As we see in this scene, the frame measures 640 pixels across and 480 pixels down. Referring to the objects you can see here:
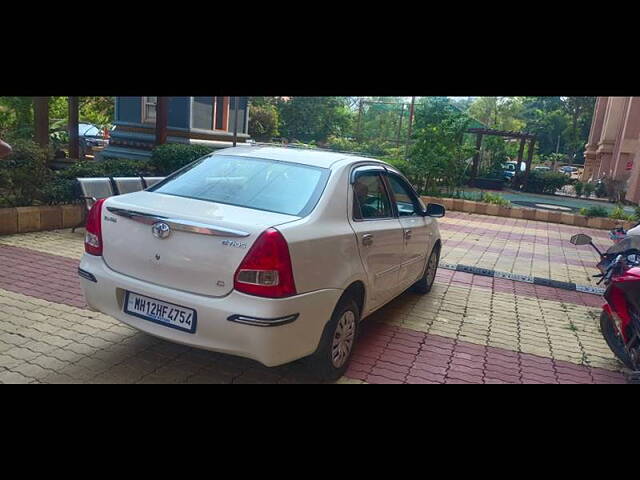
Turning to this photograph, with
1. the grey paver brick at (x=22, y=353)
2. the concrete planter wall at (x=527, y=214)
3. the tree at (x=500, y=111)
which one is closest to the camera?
the grey paver brick at (x=22, y=353)

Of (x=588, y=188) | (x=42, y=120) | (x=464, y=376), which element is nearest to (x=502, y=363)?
(x=464, y=376)

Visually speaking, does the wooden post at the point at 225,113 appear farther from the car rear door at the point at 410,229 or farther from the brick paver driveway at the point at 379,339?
the car rear door at the point at 410,229

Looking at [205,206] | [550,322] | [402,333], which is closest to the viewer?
[205,206]

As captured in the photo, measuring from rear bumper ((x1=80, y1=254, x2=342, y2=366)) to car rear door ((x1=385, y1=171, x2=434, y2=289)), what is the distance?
163 cm

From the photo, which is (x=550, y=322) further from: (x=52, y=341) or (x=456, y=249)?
(x=52, y=341)

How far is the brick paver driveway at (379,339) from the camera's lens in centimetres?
357

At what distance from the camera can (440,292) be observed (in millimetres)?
6309

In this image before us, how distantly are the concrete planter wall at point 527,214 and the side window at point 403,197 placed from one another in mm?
10730

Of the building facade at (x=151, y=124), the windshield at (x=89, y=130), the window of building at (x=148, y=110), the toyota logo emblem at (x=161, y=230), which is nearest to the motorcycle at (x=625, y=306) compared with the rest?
the toyota logo emblem at (x=161, y=230)

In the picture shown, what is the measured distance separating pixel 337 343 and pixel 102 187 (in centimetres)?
527

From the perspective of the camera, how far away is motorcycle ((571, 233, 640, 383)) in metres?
4.05

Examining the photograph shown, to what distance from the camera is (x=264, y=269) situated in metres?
2.90
